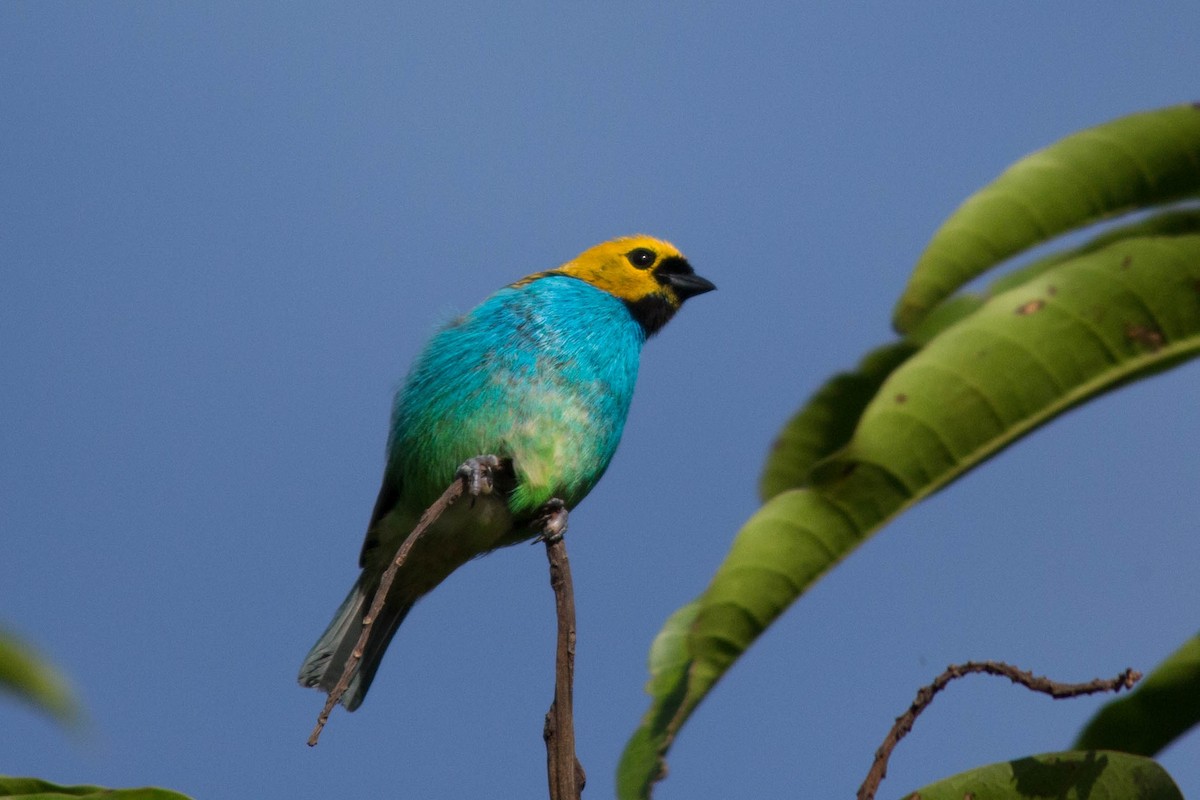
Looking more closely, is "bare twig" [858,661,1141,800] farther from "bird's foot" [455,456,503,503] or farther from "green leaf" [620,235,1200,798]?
"bird's foot" [455,456,503,503]

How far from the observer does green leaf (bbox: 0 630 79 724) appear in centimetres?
124

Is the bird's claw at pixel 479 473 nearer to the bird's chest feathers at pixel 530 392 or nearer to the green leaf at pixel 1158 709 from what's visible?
the bird's chest feathers at pixel 530 392

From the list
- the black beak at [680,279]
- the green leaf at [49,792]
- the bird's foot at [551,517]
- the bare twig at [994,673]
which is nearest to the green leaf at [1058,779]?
the bare twig at [994,673]

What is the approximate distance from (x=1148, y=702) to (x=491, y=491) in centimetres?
267

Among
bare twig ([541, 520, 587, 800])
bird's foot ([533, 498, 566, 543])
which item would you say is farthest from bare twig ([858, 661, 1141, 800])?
bird's foot ([533, 498, 566, 543])

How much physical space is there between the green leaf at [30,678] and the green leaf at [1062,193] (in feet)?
4.83

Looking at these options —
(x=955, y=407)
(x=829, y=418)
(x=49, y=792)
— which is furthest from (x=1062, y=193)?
(x=49, y=792)

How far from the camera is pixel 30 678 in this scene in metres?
1.29

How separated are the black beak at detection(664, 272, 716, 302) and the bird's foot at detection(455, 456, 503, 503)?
1561 mm

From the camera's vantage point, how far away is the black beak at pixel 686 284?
5.66 m

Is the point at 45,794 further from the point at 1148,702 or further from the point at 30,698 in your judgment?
the point at 1148,702

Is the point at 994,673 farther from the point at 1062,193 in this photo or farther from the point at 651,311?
the point at 651,311

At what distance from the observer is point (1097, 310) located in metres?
1.90

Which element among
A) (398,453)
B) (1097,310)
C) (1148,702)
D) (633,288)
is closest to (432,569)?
(398,453)
